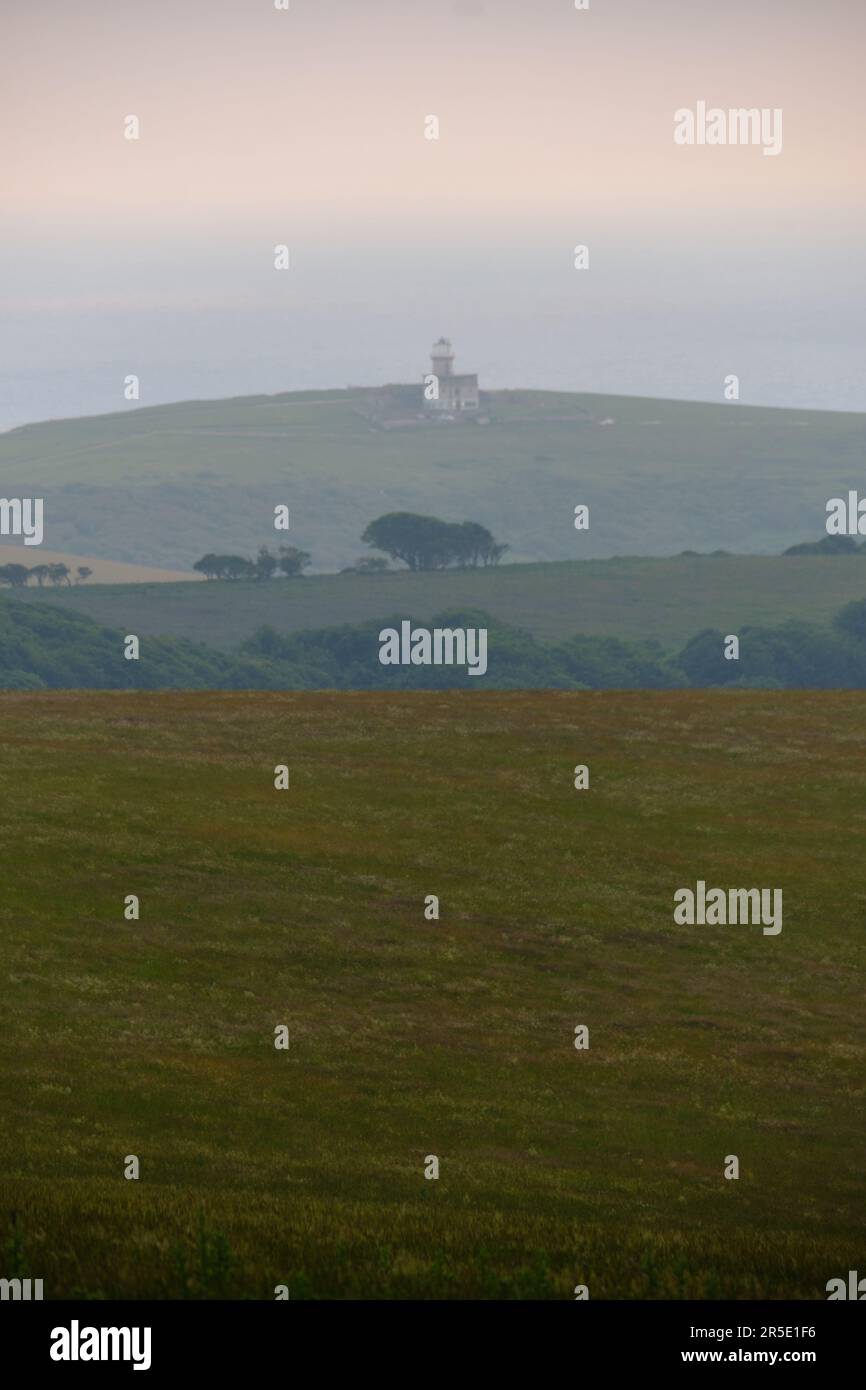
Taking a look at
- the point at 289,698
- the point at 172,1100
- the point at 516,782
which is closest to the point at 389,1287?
the point at 172,1100

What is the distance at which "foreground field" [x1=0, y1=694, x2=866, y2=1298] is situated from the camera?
63.7 feet

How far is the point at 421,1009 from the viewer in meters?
35.4

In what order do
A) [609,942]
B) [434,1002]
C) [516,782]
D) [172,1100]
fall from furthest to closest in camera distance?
[516,782] → [609,942] → [434,1002] → [172,1100]

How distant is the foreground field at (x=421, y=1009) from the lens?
1941cm

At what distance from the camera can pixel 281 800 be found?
51.2 meters

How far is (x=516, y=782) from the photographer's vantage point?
55531mm

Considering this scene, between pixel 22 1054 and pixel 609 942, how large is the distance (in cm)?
1563

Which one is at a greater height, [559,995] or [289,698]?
[289,698]

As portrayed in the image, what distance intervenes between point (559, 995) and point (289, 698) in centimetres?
3356
